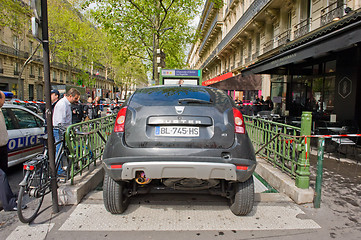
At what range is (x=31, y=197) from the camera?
3125 mm

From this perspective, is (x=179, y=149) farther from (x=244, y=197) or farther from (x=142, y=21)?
(x=142, y=21)

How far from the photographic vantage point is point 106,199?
3.00m

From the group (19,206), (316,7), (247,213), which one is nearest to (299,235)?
(247,213)

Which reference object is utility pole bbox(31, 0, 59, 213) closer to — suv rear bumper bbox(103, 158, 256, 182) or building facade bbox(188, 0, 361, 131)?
suv rear bumper bbox(103, 158, 256, 182)

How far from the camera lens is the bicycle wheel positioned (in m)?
2.98

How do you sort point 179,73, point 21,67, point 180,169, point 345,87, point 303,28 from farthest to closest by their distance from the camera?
point 21,67
point 179,73
point 303,28
point 345,87
point 180,169

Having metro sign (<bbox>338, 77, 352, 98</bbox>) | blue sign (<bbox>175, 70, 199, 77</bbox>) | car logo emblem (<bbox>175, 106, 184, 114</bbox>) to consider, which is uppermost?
blue sign (<bbox>175, 70, 199, 77</bbox>)

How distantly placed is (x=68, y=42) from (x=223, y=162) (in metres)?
29.2

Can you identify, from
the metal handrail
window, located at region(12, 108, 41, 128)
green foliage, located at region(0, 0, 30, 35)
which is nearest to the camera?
the metal handrail

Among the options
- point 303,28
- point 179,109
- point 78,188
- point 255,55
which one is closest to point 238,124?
point 179,109

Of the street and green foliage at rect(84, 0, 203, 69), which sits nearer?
the street

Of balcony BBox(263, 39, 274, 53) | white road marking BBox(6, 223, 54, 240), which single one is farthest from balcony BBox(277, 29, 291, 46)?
white road marking BBox(6, 223, 54, 240)

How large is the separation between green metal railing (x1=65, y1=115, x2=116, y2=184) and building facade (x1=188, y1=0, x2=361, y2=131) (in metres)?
5.04

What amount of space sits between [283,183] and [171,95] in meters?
2.28
